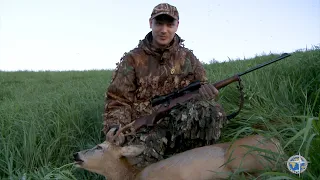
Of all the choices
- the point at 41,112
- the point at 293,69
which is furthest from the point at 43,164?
the point at 293,69

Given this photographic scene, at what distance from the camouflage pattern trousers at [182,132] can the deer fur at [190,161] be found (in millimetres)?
172

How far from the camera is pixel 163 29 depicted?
3.82 metres

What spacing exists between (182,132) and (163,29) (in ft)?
3.94

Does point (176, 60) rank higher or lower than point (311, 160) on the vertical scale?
higher

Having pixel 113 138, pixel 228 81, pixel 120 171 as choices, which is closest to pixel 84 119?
pixel 113 138

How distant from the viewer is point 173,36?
3.97 meters

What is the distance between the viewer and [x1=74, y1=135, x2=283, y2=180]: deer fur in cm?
253

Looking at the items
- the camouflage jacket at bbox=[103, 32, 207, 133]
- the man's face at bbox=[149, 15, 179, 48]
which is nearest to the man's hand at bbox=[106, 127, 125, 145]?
the camouflage jacket at bbox=[103, 32, 207, 133]

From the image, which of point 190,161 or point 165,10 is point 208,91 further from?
point 165,10

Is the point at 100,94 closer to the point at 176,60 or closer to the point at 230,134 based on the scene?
the point at 176,60

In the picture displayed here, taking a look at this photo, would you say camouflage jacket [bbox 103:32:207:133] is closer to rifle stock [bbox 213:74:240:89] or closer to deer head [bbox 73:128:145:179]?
rifle stock [bbox 213:74:240:89]

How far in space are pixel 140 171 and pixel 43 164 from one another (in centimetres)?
106

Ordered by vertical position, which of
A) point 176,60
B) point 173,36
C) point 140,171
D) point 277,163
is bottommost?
point 140,171

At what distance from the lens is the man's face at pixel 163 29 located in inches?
151
